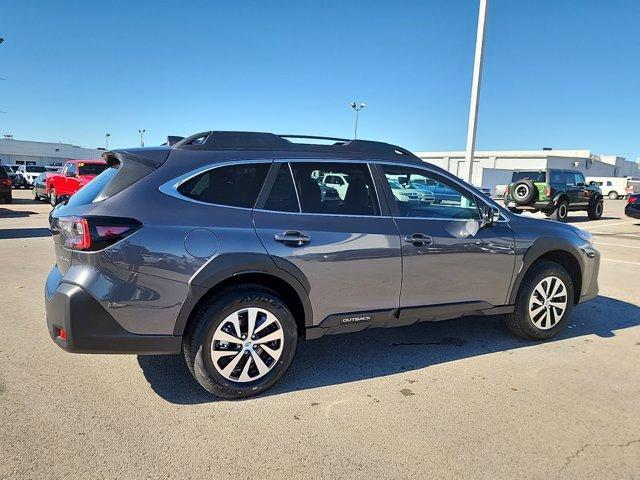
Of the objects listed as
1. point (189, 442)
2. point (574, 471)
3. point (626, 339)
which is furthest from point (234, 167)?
point (626, 339)

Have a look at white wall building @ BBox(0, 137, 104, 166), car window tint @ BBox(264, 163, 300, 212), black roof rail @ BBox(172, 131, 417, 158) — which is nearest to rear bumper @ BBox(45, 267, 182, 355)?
car window tint @ BBox(264, 163, 300, 212)

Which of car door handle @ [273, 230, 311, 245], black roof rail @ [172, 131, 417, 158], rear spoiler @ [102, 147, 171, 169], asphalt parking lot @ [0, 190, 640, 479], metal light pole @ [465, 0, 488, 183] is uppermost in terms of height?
metal light pole @ [465, 0, 488, 183]

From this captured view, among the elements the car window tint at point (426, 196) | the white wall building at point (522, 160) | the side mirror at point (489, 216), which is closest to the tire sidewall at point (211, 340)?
the car window tint at point (426, 196)

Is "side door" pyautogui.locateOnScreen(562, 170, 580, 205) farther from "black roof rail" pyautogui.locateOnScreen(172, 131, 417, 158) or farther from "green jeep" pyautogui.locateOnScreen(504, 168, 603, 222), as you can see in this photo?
"black roof rail" pyautogui.locateOnScreen(172, 131, 417, 158)

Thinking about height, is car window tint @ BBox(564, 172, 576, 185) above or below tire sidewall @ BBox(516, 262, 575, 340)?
above

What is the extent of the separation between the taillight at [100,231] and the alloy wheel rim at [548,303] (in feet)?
11.6

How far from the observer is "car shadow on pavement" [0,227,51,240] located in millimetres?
10773

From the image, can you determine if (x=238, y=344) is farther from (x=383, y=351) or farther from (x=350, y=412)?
(x=383, y=351)

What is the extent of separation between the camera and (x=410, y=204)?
13.3 feet

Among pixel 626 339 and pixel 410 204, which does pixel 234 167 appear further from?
pixel 626 339

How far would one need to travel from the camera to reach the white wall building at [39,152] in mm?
78375

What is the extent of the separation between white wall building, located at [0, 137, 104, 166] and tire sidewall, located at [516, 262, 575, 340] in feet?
274

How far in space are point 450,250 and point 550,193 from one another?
50.3 ft

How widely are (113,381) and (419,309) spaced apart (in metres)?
2.41
